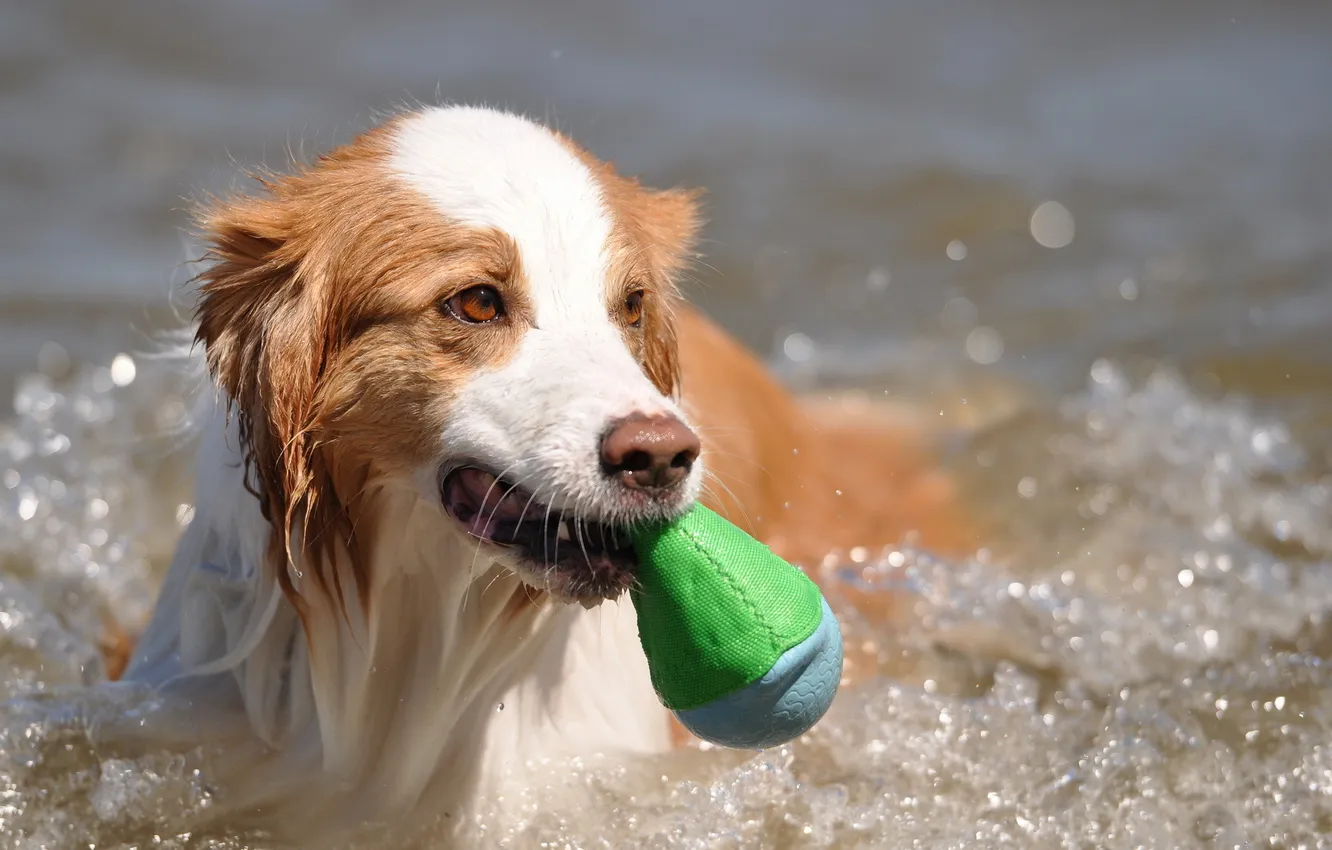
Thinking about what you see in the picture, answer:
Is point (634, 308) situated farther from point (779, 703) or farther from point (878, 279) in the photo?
point (878, 279)

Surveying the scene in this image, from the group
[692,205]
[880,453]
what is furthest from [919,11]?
[692,205]

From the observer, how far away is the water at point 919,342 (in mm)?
4086

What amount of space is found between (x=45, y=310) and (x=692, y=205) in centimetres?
421

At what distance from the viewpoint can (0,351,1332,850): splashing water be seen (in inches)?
155

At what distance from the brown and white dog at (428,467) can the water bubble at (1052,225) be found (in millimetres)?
4586

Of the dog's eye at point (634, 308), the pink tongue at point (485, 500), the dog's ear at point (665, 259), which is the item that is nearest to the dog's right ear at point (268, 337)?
the pink tongue at point (485, 500)

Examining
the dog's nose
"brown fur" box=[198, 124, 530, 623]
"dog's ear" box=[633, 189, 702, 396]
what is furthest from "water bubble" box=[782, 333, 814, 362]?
the dog's nose

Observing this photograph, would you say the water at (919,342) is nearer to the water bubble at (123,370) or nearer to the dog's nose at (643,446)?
the water bubble at (123,370)

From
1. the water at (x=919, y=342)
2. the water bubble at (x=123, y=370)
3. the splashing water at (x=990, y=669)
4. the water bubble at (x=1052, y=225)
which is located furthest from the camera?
the water bubble at (x=1052, y=225)

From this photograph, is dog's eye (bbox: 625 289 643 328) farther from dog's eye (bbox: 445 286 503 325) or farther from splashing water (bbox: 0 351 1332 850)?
splashing water (bbox: 0 351 1332 850)

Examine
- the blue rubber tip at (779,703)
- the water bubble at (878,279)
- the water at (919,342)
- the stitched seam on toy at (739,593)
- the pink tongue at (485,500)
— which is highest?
the pink tongue at (485,500)

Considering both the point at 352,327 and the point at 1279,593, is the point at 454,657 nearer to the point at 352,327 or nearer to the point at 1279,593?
the point at 352,327

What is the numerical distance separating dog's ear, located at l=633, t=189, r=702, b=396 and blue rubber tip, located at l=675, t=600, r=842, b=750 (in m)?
0.78

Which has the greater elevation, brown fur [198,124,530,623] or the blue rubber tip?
brown fur [198,124,530,623]
